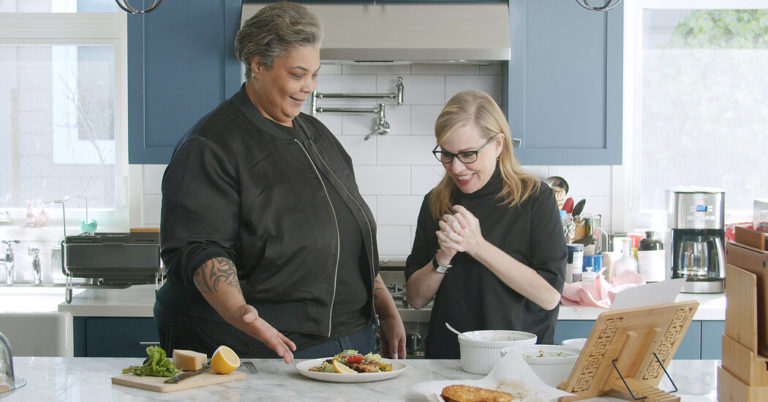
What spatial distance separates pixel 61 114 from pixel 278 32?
7.88 feet

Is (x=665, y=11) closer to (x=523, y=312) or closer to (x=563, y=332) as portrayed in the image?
(x=563, y=332)

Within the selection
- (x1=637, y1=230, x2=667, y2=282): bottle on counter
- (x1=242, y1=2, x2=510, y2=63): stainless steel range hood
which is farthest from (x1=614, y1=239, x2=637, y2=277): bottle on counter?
(x1=242, y1=2, x2=510, y2=63): stainless steel range hood

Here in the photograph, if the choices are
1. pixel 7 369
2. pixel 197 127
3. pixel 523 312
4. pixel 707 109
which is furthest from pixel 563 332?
pixel 7 369

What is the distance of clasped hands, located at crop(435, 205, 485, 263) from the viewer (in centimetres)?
199

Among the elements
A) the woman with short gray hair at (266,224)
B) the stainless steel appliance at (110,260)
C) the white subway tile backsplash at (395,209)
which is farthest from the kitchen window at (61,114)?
the woman with short gray hair at (266,224)

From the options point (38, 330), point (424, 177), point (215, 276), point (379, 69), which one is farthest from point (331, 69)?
point (215, 276)

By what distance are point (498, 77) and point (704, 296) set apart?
1348 mm

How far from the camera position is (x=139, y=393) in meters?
1.54

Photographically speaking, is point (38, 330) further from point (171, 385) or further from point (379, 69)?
point (379, 69)

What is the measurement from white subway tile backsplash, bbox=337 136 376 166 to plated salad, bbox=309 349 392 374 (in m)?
2.10

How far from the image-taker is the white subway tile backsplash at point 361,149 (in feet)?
12.3

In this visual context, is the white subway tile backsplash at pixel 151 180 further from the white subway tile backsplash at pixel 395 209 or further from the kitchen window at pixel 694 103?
the kitchen window at pixel 694 103

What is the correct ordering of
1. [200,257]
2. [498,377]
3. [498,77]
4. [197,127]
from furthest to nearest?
[498,77], [197,127], [200,257], [498,377]

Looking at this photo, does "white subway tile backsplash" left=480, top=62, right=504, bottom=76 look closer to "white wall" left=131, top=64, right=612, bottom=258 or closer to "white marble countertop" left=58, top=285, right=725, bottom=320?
"white wall" left=131, top=64, right=612, bottom=258
